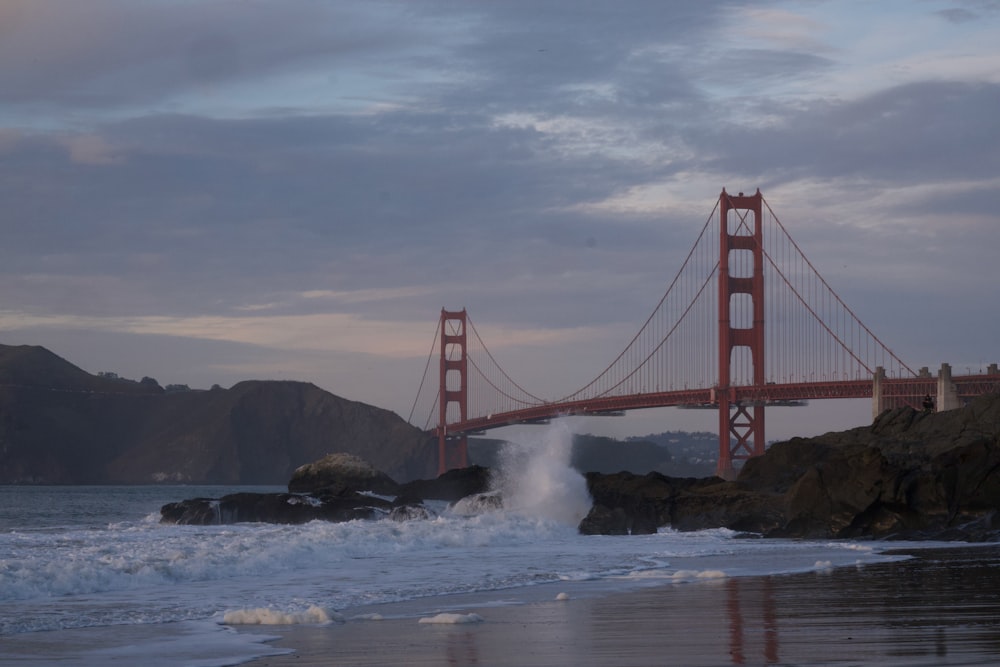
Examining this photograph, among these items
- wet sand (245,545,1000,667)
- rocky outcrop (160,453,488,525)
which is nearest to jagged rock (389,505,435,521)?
rocky outcrop (160,453,488,525)

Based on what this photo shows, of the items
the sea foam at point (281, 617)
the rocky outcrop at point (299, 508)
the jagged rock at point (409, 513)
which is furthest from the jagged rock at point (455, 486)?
the sea foam at point (281, 617)

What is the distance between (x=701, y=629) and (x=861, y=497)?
14552 millimetres

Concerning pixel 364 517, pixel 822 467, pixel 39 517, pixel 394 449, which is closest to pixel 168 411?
pixel 394 449

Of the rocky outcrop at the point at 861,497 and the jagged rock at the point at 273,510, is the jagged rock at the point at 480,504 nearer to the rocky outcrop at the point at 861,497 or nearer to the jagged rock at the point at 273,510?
the jagged rock at the point at 273,510

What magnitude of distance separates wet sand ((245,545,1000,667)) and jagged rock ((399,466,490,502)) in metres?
26.4

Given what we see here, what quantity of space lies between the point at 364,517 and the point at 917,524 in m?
15.3

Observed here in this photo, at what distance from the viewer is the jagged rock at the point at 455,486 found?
40.3 m

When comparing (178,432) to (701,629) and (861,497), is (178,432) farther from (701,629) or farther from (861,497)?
(701,629)

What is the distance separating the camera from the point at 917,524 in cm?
2183

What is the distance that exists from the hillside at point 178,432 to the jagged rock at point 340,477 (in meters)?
51.4

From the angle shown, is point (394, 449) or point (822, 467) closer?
point (822, 467)

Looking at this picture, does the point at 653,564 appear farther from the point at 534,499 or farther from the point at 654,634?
the point at 534,499

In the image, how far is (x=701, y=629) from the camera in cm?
862

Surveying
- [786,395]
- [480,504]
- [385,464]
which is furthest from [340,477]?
[385,464]
